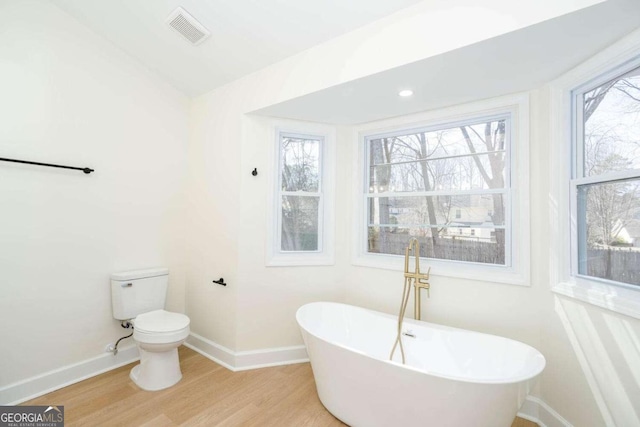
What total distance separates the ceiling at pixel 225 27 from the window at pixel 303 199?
69 cm

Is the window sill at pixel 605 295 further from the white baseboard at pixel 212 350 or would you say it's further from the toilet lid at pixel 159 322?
the toilet lid at pixel 159 322

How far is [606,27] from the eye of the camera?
1.32 meters

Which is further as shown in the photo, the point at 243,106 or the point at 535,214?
the point at 243,106

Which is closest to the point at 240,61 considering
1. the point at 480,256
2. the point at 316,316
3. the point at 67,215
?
the point at 67,215

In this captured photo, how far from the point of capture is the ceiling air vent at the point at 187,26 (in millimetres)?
2057

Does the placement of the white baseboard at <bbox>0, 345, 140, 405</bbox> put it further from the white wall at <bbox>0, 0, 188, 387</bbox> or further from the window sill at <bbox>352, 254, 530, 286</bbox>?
the window sill at <bbox>352, 254, 530, 286</bbox>

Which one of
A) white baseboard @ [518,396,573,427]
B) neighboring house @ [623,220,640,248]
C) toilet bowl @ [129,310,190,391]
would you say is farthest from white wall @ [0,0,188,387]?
neighboring house @ [623,220,640,248]

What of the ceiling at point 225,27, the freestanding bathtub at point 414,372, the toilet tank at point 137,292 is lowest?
the freestanding bathtub at point 414,372

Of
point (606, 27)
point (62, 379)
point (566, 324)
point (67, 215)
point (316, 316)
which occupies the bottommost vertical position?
point (62, 379)

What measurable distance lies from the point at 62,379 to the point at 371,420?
2.23 meters

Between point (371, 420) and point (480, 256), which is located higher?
point (480, 256)

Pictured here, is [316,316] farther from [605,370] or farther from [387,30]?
[387,30]

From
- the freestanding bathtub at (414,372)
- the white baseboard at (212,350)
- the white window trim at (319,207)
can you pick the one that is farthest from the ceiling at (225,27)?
the white baseboard at (212,350)

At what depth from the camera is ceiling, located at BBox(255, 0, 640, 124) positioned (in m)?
1.31
